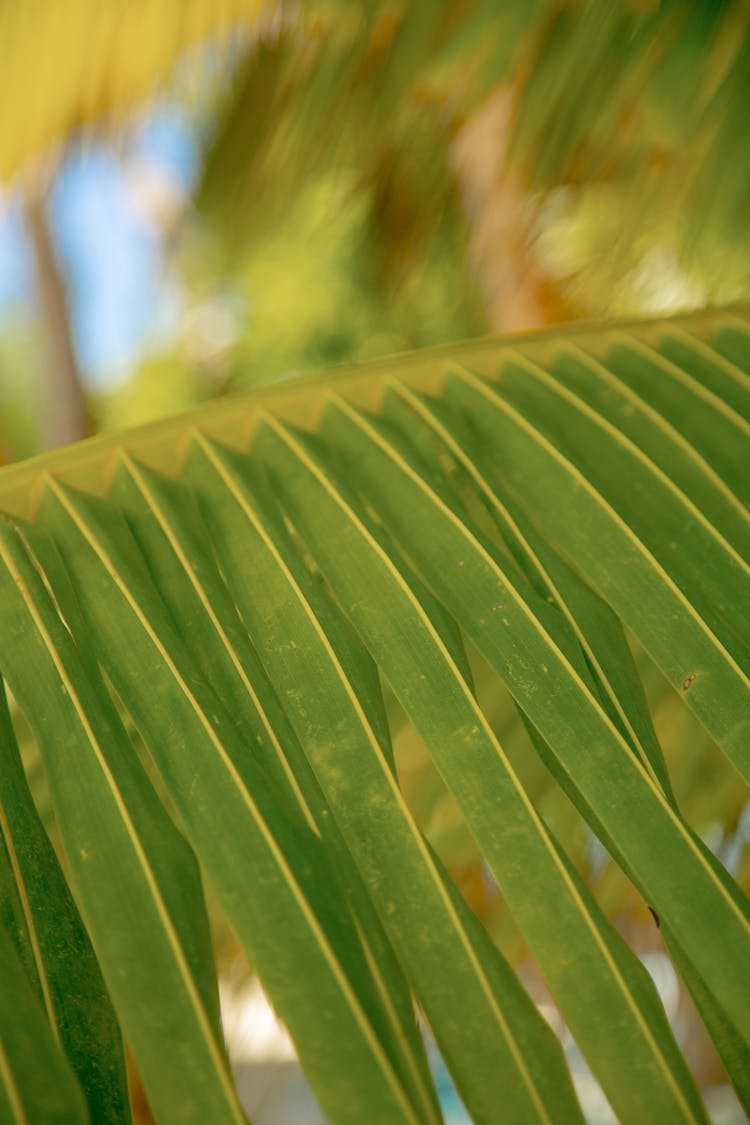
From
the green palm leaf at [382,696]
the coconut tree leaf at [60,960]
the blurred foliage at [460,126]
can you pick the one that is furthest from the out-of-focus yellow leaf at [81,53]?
the coconut tree leaf at [60,960]

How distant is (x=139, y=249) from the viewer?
18.7ft

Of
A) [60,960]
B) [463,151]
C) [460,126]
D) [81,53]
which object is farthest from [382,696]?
[463,151]

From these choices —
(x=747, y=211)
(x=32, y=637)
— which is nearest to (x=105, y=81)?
(x=747, y=211)

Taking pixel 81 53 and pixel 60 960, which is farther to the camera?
pixel 81 53

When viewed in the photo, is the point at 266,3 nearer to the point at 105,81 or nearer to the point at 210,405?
the point at 105,81

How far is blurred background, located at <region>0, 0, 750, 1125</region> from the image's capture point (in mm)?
854

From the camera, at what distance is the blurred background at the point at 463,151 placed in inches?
33.6

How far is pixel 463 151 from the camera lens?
6.50 feet

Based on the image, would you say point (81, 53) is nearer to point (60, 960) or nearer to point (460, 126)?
point (460, 126)

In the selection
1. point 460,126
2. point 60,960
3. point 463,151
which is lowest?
point 60,960

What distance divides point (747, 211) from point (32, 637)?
0.82 metres

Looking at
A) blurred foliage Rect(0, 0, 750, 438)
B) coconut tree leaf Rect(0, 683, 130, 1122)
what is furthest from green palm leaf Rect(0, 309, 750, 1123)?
blurred foliage Rect(0, 0, 750, 438)

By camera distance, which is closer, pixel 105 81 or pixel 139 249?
pixel 105 81

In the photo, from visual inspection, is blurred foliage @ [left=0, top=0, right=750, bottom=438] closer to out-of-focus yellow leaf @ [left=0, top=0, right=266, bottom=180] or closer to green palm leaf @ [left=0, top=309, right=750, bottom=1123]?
out-of-focus yellow leaf @ [left=0, top=0, right=266, bottom=180]
